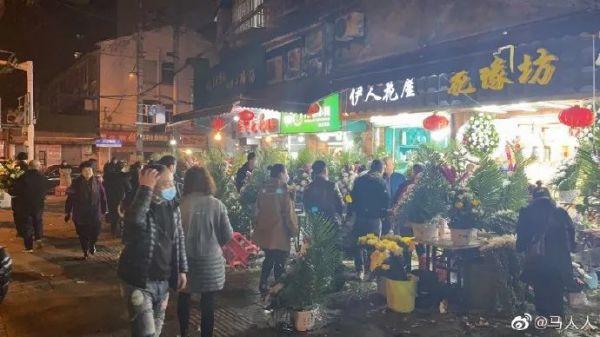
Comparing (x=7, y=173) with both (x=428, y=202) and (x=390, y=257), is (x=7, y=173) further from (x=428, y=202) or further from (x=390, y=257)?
(x=428, y=202)

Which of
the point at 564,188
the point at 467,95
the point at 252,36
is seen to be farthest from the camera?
the point at 252,36

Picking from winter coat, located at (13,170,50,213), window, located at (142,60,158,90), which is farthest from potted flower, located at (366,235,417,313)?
window, located at (142,60,158,90)

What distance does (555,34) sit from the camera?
6.09m

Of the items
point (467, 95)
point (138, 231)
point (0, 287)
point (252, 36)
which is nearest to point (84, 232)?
point (0, 287)

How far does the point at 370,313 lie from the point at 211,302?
2559 mm

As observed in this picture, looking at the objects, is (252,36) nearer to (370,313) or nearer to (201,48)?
(370,313)

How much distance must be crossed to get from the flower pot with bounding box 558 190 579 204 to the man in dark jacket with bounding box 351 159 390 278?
2790 millimetres

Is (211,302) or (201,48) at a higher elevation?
(201,48)

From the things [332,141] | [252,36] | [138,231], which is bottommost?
[138,231]

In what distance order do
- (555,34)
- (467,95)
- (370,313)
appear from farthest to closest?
(467,95) < (370,313) < (555,34)

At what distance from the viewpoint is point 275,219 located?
6957 mm

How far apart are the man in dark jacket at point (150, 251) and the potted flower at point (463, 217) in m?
4.02

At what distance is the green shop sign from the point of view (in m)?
13.0

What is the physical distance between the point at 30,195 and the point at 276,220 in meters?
6.26
